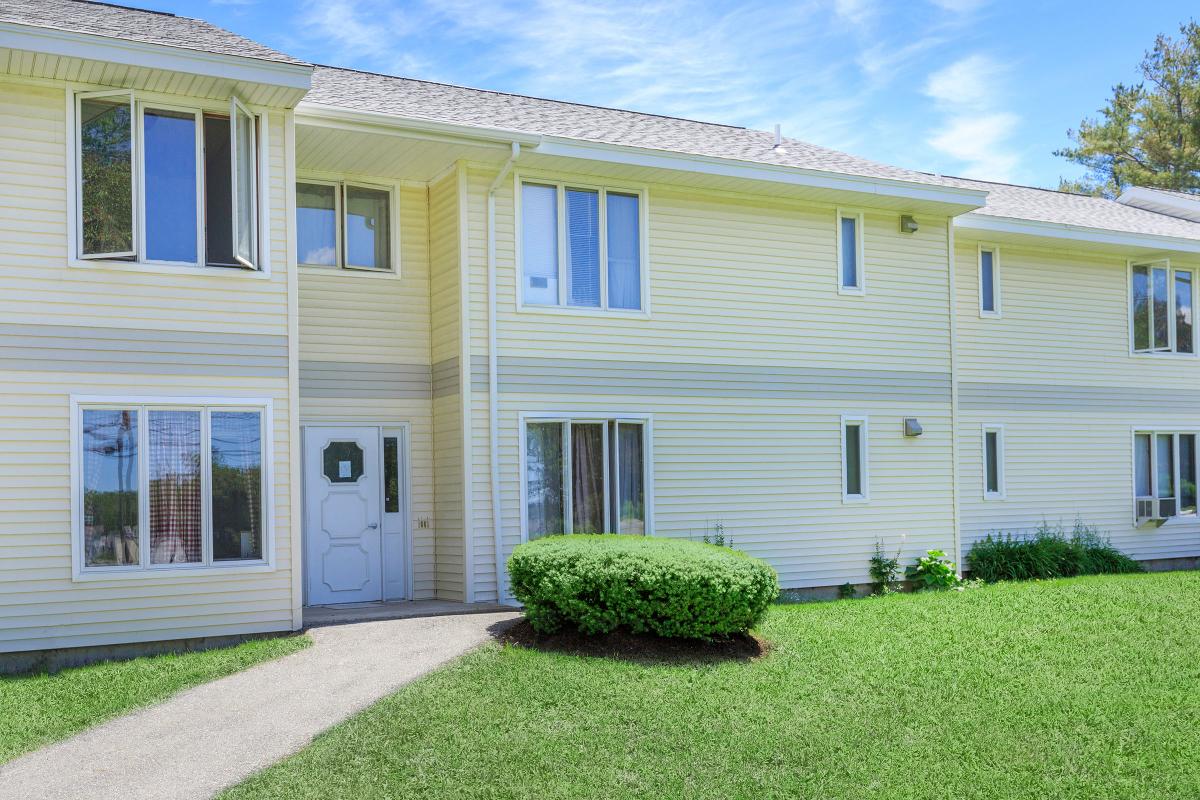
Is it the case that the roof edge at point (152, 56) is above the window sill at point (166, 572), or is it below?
above

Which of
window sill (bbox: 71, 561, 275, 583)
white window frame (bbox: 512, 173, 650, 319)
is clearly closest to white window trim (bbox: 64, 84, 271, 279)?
window sill (bbox: 71, 561, 275, 583)

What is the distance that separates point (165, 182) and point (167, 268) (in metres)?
0.76

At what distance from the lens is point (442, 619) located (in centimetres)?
1066

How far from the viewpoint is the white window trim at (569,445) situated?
1197cm

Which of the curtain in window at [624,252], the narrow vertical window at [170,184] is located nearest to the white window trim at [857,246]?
the curtain in window at [624,252]

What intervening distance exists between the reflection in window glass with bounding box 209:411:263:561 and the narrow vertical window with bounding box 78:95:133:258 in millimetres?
1734

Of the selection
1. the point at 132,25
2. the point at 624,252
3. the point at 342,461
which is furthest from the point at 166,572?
the point at 624,252

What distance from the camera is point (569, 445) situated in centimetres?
1232

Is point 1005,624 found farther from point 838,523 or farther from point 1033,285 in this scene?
point 1033,285

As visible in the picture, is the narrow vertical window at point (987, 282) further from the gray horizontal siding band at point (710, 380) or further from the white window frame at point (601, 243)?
the white window frame at point (601, 243)

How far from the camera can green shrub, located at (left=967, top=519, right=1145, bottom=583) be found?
15391mm

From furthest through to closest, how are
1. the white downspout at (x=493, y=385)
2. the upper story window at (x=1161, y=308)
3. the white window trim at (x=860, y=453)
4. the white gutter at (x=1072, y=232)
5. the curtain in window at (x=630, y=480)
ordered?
the upper story window at (x=1161, y=308) < the white gutter at (x=1072, y=232) < the white window trim at (x=860, y=453) < the curtain in window at (x=630, y=480) < the white downspout at (x=493, y=385)

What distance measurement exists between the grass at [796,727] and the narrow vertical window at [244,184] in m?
4.21

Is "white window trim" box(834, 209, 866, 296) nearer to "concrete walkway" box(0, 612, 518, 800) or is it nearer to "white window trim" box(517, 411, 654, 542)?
"white window trim" box(517, 411, 654, 542)
